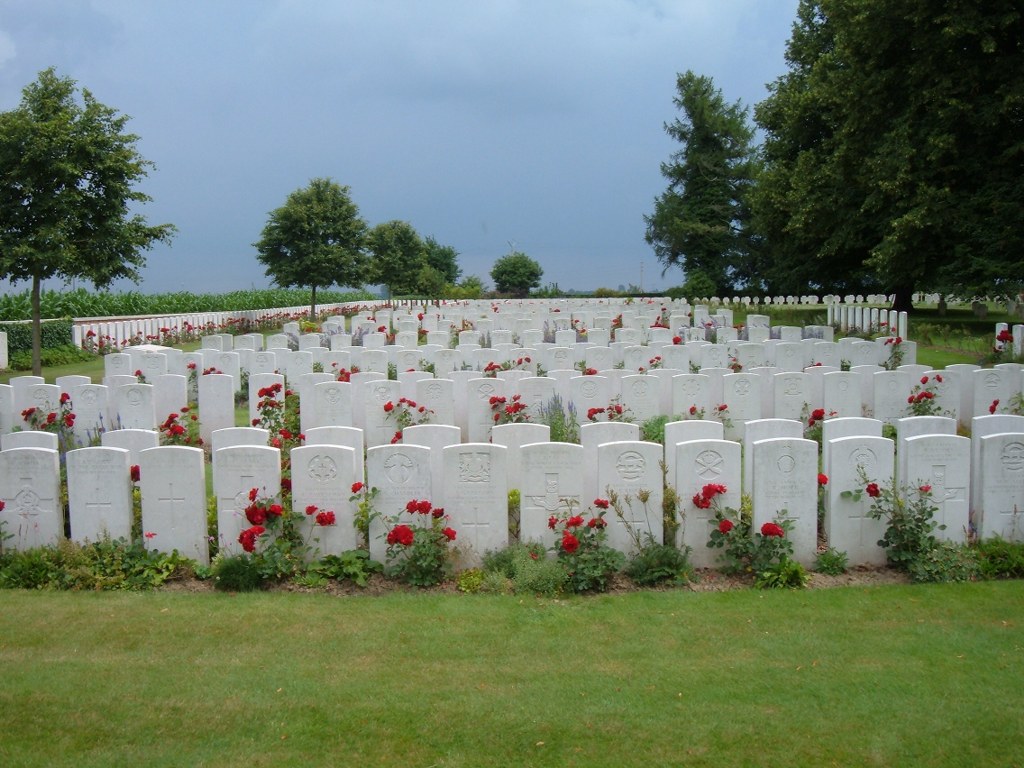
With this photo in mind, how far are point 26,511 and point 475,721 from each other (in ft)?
16.5

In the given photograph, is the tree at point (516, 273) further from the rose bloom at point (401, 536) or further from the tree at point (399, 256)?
the rose bloom at point (401, 536)

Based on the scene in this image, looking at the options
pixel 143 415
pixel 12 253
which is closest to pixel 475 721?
pixel 143 415

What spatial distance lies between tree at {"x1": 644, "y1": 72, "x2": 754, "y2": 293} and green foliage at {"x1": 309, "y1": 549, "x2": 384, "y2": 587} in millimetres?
49151

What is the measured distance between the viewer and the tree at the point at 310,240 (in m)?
33.8

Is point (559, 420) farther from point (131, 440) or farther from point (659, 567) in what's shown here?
point (131, 440)

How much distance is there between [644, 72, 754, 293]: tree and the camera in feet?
179

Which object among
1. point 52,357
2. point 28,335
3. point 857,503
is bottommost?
point 857,503

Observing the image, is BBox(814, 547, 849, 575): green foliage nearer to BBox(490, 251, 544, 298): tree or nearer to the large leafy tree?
the large leafy tree

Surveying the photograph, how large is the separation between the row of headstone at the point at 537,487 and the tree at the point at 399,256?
162 ft

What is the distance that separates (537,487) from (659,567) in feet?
4.00

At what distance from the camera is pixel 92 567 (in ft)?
22.8

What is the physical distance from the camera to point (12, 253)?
54.2 ft

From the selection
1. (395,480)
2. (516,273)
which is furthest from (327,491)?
(516,273)

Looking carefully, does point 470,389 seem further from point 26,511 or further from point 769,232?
point 769,232
